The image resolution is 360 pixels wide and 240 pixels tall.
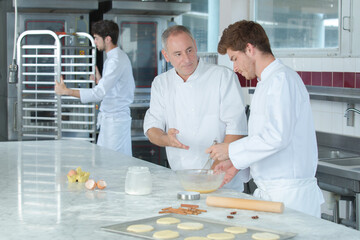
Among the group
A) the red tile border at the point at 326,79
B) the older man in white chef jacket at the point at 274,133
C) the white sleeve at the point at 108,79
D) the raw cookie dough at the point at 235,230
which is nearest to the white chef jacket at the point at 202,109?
the older man in white chef jacket at the point at 274,133

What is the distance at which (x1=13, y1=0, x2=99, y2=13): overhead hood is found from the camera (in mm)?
6441

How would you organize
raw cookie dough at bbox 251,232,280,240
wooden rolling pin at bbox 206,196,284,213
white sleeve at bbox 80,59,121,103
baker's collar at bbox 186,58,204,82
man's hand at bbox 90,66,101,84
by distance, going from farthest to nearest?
man's hand at bbox 90,66,101,84 < white sleeve at bbox 80,59,121,103 < baker's collar at bbox 186,58,204,82 < wooden rolling pin at bbox 206,196,284,213 < raw cookie dough at bbox 251,232,280,240

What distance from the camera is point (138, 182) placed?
2.23 m

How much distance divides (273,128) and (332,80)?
7.78ft

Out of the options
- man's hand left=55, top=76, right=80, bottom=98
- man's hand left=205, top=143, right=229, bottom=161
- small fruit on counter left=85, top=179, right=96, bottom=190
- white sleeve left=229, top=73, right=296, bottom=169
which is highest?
man's hand left=55, top=76, right=80, bottom=98

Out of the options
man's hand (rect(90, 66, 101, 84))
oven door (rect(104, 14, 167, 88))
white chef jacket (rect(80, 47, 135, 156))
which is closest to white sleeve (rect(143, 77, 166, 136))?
white chef jacket (rect(80, 47, 135, 156))

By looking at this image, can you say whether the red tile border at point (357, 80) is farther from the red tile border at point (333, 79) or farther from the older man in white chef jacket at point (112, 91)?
the older man in white chef jacket at point (112, 91)

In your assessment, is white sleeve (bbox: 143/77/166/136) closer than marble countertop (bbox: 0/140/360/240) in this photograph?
No

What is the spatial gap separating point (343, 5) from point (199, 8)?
10.7 feet

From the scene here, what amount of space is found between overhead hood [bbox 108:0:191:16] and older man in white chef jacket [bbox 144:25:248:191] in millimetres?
3649

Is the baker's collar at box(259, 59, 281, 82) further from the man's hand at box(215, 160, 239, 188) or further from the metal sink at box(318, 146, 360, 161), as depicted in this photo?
the metal sink at box(318, 146, 360, 161)

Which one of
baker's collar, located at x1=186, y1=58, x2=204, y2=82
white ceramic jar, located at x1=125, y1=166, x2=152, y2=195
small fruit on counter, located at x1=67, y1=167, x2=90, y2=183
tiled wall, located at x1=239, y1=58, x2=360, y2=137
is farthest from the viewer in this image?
tiled wall, located at x1=239, y1=58, x2=360, y2=137

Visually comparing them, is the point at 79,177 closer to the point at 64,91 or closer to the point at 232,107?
the point at 232,107

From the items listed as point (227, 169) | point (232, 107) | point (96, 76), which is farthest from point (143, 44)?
point (227, 169)
